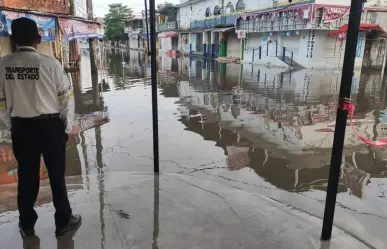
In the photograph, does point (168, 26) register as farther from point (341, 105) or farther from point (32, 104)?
point (341, 105)

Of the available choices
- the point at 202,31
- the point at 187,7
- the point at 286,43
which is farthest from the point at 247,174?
the point at 187,7

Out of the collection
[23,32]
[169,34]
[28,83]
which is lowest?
[28,83]

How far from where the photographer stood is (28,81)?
230cm

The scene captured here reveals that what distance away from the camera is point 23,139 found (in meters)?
2.36

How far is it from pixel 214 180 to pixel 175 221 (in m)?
1.60

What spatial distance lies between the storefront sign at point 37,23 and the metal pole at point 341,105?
12.5m

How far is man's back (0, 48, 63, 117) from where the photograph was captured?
229 cm

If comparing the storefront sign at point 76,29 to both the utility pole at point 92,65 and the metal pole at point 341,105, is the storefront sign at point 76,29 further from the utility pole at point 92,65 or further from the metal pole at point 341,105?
the metal pole at point 341,105

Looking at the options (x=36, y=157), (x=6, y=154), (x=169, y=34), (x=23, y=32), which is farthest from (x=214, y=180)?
(x=169, y=34)

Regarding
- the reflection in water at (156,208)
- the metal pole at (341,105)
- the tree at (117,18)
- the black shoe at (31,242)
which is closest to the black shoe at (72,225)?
the black shoe at (31,242)

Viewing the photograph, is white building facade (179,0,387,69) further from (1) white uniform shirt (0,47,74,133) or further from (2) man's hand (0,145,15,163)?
(1) white uniform shirt (0,47,74,133)

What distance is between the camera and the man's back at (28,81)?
2.29m

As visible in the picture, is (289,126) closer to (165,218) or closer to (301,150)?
(301,150)

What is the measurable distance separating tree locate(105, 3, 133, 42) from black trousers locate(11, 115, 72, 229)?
68.7m
